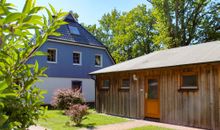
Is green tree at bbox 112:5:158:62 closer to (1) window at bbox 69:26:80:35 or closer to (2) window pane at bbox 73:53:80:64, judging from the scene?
(1) window at bbox 69:26:80:35

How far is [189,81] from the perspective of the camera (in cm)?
1244

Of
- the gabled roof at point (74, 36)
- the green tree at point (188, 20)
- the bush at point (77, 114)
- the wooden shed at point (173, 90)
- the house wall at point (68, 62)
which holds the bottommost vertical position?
the bush at point (77, 114)

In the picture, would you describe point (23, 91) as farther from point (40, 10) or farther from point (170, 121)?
point (170, 121)

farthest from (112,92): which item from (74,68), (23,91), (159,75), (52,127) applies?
(23,91)

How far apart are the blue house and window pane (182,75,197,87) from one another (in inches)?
559

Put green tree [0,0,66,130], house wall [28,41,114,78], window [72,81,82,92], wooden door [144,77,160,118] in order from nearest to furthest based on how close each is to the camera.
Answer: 1. green tree [0,0,66,130]
2. wooden door [144,77,160,118]
3. house wall [28,41,114,78]
4. window [72,81,82,92]

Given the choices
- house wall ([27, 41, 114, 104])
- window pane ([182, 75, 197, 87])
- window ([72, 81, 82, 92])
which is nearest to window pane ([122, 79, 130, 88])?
window pane ([182, 75, 197, 87])

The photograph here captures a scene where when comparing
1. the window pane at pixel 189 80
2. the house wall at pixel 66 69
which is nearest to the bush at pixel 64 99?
the house wall at pixel 66 69

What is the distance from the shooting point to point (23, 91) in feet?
5.75

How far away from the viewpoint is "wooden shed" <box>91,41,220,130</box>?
11.5 metres

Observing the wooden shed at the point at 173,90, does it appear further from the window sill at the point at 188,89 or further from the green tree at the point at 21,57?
the green tree at the point at 21,57

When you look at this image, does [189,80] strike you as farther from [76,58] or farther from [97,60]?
[97,60]

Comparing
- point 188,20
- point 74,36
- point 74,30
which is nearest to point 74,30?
point 74,30

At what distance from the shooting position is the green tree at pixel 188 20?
3206cm
